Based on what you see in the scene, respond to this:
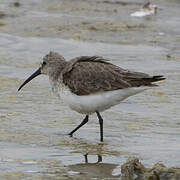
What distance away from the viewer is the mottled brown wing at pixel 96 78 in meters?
7.95

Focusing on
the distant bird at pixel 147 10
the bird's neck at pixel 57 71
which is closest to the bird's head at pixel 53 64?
the bird's neck at pixel 57 71

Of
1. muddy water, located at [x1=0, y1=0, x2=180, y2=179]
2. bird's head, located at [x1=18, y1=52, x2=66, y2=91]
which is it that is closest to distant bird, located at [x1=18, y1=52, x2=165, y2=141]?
bird's head, located at [x1=18, y1=52, x2=66, y2=91]

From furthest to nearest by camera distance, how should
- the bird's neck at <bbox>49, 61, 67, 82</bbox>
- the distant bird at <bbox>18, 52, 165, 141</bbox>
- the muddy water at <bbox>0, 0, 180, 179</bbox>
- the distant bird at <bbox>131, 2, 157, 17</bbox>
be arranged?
the distant bird at <bbox>131, 2, 157, 17</bbox> → the bird's neck at <bbox>49, 61, 67, 82</bbox> → the distant bird at <bbox>18, 52, 165, 141</bbox> → the muddy water at <bbox>0, 0, 180, 179</bbox>

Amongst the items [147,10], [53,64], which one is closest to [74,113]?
[53,64]

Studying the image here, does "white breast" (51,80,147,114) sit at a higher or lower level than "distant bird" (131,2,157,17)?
lower

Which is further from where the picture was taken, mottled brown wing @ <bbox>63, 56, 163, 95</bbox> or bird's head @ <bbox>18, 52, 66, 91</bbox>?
bird's head @ <bbox>18, 52, 66, 91</bbox>

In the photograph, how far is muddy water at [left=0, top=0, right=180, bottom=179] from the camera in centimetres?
714

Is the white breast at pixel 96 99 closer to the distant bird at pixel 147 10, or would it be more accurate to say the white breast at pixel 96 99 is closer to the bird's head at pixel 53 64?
the bird's head at pixel 53 64

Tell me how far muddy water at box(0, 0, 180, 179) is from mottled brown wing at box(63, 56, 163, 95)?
0.63 meters

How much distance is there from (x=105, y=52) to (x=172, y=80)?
2114mm

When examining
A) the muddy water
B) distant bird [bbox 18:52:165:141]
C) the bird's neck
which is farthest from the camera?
the bird's neck

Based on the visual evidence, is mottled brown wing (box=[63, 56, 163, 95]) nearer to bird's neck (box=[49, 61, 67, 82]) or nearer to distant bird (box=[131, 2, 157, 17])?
bird's neck (box=[49, 61, 67, 82])

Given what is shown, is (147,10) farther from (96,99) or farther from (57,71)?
(96,99)

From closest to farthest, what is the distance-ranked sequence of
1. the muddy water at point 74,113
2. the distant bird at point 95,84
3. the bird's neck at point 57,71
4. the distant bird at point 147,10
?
the muddy water at point 74,113
the distant bird at point 95,84
the bird's neck at point 57,71
the distant bird at point 147,10
